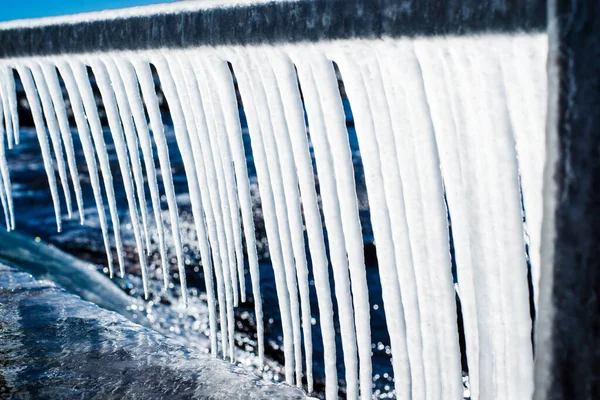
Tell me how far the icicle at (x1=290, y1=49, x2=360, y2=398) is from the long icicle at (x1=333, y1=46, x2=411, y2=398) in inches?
4.2

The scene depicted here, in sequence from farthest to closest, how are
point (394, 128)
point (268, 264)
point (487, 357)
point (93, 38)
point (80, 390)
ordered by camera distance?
point (268, 264), point (93, 38), point (80, 390), point (394, 128), point (487, 357)

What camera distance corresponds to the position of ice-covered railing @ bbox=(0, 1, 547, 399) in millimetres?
1019

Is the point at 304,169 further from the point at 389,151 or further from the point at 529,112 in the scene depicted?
the point at 529,112

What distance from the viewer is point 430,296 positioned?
4.14 ft

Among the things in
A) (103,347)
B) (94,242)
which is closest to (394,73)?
(103,347)

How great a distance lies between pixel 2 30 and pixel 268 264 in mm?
3724

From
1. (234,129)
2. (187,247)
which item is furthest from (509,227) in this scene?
(187,247)

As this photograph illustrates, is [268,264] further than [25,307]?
Yes

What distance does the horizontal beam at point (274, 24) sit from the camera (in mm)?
883

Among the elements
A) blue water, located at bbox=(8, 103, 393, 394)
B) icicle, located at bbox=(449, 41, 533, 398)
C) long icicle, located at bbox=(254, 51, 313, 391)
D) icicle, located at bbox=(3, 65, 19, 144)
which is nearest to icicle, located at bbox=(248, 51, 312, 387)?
long icicle, located at bbox=(254, 51, 313, 391)

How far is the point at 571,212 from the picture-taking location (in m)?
0.79

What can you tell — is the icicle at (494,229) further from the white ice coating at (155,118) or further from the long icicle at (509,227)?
the white ice coating at (155,118)

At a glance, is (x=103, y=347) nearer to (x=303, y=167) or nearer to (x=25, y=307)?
(x=25, y=307)

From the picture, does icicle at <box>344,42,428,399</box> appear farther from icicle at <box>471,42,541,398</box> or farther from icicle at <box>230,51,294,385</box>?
icicle at <box>230,51,294,385</box>
